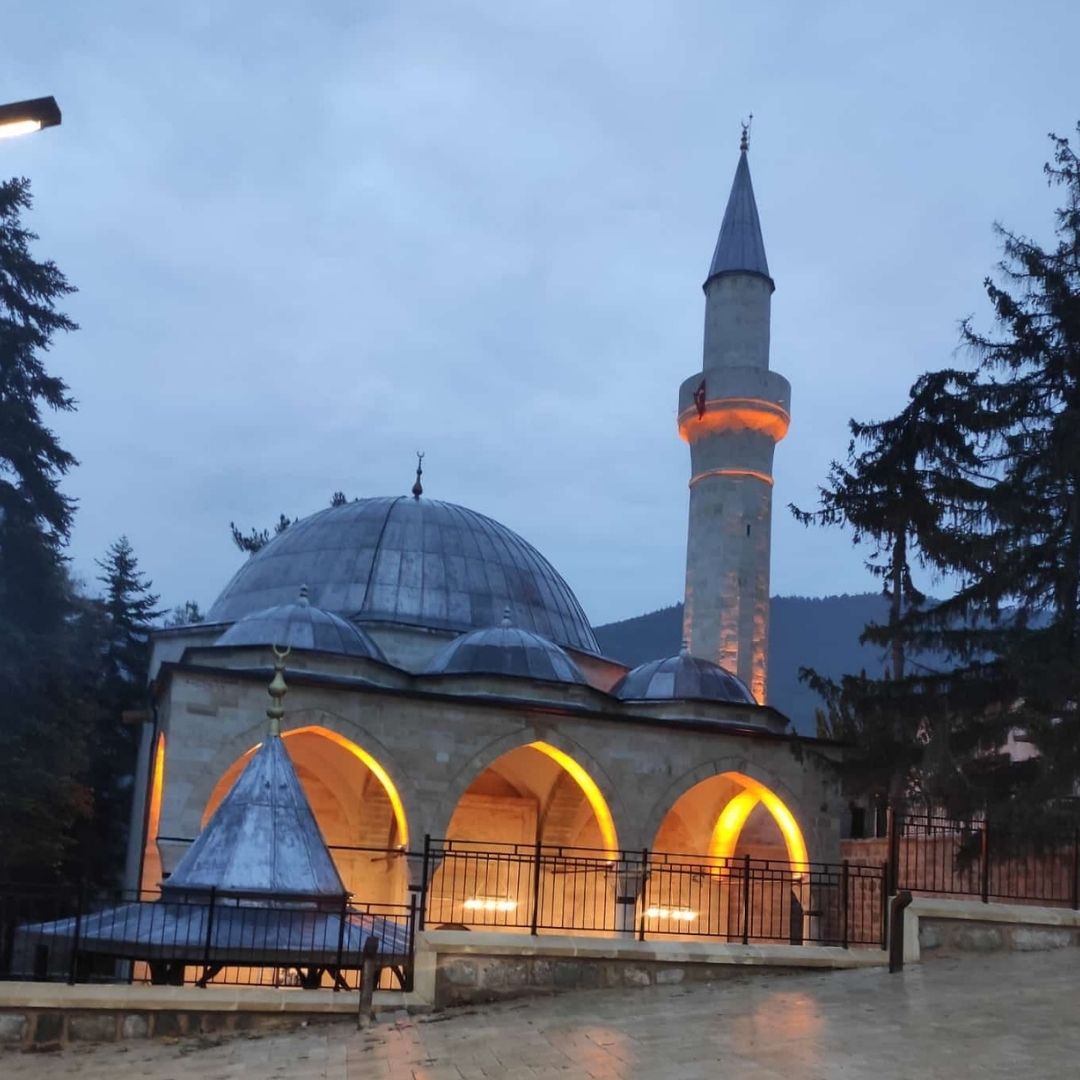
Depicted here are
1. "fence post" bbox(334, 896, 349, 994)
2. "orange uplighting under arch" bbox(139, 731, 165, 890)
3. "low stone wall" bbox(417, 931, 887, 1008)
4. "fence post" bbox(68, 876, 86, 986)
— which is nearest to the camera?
"fence post" bbox(68, 876, 86, 986)

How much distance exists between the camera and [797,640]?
8994 cm

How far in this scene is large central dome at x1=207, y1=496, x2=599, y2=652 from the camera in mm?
22344

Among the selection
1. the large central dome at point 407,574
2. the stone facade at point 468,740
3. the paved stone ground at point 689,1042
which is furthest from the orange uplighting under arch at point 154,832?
the paved stone ground at point 689,1042

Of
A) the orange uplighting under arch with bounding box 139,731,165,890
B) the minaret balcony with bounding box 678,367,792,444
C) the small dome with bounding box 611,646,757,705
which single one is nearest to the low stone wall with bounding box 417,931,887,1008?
the orange uplighting under arch with bounding box 139,731,165,890

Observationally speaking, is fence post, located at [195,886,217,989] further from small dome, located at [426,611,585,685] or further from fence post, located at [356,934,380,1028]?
small dome, located at [426,611,585,685]

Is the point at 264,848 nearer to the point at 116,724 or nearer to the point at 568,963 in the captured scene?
the point at 568,963

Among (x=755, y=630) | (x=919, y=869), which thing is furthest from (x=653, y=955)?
(x=755, y=630)

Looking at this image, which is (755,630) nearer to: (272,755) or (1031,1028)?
(272,755)

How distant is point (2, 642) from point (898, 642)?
11.3m

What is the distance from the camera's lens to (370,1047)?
6953 millimetres

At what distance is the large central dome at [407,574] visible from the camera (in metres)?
22.3

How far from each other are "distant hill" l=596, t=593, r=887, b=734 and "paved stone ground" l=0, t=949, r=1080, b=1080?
6718 centimetres

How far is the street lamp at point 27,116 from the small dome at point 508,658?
47.6ft

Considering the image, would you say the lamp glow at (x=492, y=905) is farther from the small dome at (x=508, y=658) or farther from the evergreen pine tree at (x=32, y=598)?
the evergreen pine tree at (x=32, y=598)
